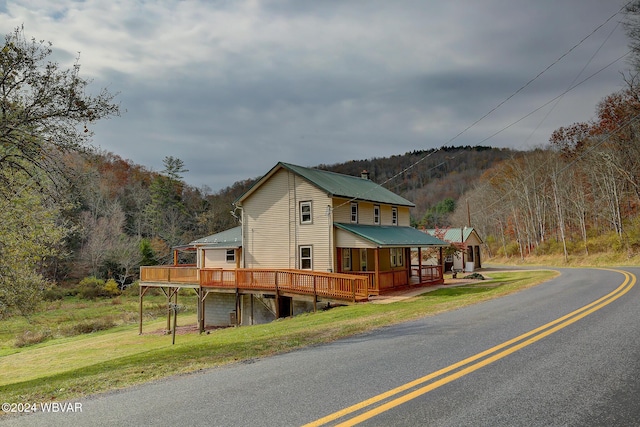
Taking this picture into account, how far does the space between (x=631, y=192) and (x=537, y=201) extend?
42.3 ft

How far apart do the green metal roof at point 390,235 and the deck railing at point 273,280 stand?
11.2ft

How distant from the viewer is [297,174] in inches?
1000

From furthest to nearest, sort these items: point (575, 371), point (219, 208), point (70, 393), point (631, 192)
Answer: point (219, 208) < point (631, 192) < point (70, 393) < point (575, 371)

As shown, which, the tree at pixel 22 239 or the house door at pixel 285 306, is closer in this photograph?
the tree at pixel 22 239

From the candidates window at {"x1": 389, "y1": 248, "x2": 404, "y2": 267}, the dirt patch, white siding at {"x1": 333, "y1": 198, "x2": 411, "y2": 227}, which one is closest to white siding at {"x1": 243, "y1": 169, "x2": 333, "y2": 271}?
white siding at {"x1": 333, "y1": 198, "x2": 411, "y2": 227}

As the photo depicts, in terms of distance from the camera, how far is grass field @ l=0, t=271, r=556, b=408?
24.7ft

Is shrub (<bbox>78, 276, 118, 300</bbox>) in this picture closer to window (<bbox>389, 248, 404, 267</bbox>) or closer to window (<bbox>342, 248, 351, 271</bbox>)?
window (<bbox>342, 248, 351, 271</bbox>)

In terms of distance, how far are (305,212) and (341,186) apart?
3187mm

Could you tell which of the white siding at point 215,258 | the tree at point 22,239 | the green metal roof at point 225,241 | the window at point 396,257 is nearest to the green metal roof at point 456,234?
the window at point 396,257

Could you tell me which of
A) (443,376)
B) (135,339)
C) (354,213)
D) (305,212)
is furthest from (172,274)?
(443,376)

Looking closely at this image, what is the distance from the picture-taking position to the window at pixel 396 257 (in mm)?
29094

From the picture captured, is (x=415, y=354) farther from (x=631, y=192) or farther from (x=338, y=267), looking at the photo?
(x=631, y=192)

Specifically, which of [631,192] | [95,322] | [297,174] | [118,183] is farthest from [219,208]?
[631,192]

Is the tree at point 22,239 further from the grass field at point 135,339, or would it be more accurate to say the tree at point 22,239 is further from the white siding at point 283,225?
the white siding at point 283,225
